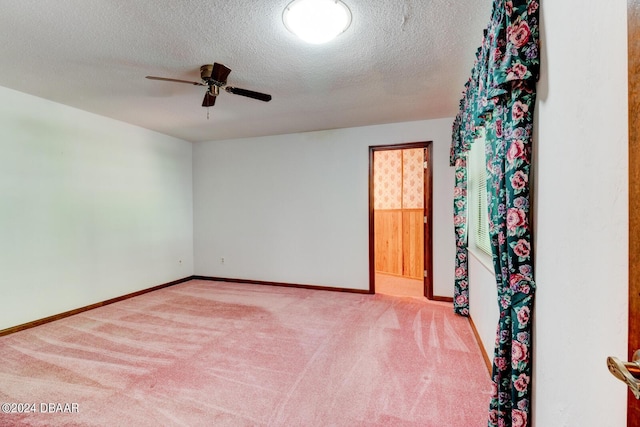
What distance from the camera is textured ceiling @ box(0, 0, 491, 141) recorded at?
1674 mm

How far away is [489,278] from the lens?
2.18m

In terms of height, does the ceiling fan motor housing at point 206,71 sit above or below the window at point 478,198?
above

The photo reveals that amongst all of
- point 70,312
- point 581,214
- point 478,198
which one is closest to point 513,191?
point 581,214

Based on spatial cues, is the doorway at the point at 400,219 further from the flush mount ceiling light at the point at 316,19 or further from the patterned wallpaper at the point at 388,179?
the flush mount ceiling light at the point at 316,19

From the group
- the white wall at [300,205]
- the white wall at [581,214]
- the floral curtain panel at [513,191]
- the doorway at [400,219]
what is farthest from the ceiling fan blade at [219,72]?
the doorway at [400,219]

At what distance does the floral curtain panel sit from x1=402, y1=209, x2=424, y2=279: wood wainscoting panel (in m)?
3.69

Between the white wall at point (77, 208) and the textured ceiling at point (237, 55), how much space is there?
0.38 m

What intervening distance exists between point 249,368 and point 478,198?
250cm

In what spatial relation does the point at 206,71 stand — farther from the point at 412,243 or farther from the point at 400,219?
the point at 412,243

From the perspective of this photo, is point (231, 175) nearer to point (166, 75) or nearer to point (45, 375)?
Result: point (166, 75)

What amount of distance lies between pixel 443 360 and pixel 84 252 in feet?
13.4

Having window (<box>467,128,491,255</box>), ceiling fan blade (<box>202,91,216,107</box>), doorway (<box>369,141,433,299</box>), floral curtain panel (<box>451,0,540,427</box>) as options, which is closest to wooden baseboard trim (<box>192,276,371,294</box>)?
doorway (<box>369,141,433,299</box>)

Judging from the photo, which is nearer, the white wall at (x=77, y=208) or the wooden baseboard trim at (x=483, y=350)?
the wooden baseboard trim at (x=483, y=350)

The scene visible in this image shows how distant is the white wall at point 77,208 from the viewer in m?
2.87
